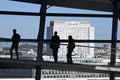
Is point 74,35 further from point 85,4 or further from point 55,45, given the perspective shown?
point 55,45

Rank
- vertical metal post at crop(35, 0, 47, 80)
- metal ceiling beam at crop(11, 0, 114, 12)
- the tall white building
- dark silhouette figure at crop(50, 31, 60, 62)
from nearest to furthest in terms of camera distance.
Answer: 1. dark silhouette figure at crop(50, 31, 60, 62)
2. the tall white building
3. vertical metal post at crop(35, 0, 47, 80)
4. metal ceiling beam at crop(11, 0, 114, 12)

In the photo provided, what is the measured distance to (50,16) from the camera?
26.2 m

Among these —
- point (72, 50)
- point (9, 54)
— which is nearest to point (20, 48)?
point (9, 54)

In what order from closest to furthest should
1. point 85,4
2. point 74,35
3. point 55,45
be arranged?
1. point 55,45
2. point 85,4
3. point 74,35

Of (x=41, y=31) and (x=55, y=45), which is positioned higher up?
(x=41, y=31)

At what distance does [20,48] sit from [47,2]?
423cm

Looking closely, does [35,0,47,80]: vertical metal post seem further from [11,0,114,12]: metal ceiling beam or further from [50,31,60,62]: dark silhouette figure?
[50,31,60,62]: dark silhouette figure

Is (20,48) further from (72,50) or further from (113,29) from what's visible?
(113,29)

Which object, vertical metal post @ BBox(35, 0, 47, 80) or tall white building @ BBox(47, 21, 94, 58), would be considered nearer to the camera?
tall white building @ BBox(47, 21, 94, 58)

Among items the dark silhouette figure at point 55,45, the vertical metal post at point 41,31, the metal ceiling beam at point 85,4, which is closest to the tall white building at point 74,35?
the dark silhouette figure at point 55,45

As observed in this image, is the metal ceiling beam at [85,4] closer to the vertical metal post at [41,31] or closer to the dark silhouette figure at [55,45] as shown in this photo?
the vertical metal post at [41,31]

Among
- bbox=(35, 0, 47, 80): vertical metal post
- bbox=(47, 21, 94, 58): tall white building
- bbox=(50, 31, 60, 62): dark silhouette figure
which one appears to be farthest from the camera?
bbox=(35, 0, 47, 80): vertical metal post

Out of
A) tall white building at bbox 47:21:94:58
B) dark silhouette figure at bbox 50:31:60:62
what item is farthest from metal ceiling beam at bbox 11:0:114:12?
dark silhouette figure at bbox 50:31:60:62

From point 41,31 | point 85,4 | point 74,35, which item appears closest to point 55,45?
point 41,31
